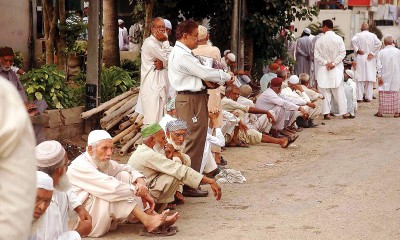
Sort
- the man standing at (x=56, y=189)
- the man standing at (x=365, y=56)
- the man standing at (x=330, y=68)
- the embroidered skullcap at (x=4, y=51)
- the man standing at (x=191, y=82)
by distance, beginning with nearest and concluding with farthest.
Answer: the man standing at (x=56, y=189), the man standing at (x=191, y=82), the embroidered skullcap at (x=4, y=51), the man standing at (x=330, y=68), the man standing at (x=365, y=56)

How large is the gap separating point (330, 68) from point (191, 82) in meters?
7.84

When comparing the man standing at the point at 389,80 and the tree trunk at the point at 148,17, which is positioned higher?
the tree trunk at the point at 148,17

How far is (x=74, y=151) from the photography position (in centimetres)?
1049

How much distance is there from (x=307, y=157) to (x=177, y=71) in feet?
12.4

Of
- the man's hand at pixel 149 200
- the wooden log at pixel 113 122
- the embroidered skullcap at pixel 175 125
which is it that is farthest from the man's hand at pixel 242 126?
the man's hand at pixel 149 200

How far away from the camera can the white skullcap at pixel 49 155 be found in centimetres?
504

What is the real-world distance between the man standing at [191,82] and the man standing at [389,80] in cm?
850

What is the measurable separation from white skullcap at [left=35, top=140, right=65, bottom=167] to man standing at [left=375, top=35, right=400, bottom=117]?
39.1 ft

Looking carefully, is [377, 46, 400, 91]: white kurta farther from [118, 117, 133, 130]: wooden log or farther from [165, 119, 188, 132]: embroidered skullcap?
[165, 119, 188, 132]: embroidered skullcap

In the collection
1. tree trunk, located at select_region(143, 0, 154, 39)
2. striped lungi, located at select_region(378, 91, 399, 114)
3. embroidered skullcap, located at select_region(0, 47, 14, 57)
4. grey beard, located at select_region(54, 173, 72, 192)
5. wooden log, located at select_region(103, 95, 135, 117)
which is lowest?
striped lungi, located at select_region(378, 91, 399, 114)

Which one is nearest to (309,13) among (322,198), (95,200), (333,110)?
(333,110)

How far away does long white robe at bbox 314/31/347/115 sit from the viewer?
15.8 m

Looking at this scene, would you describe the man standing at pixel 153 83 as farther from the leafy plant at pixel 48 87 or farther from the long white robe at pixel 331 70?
the long white robe at pixel 331 70

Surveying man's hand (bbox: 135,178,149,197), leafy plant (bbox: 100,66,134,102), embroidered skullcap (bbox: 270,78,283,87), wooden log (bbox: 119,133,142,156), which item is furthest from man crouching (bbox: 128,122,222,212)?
embroidered skullcap (bbox: 270,78,283,87)
